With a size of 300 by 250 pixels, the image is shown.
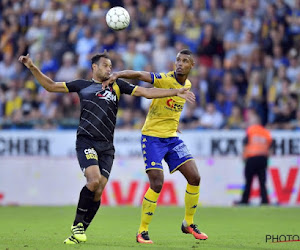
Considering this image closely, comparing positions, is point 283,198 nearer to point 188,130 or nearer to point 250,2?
point 188,130

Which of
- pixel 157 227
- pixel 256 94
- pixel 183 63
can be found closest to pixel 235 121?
pixel 256 94

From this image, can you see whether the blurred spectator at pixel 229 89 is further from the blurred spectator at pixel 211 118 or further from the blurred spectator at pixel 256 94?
the blurred spectator at pixel 211 118

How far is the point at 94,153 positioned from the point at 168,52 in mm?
10597

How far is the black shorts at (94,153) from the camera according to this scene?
928 cm

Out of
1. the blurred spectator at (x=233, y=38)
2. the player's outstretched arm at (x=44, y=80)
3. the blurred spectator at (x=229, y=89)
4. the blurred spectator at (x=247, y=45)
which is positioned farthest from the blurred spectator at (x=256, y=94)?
the player's outstretched arm at (x=44, y=80)

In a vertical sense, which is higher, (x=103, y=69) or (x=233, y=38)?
(x=233, y=38)

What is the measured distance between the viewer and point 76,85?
31.4ft

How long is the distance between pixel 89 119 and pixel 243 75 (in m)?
10.2

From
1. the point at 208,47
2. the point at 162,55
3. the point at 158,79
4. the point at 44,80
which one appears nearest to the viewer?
the point at 44,80

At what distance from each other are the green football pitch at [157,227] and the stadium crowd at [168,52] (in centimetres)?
293

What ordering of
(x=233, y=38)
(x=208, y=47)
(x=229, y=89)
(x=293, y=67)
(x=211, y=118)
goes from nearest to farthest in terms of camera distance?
(x=211, y=118) → (x=229, y=89) → (x=293, y=67) → (x=208, y=47) → (x=233, y=38)

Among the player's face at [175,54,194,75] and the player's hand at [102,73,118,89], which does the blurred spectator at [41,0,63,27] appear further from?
the player's hand at [102,73,118,89]

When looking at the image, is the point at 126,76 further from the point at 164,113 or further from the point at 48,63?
the point at 48,63

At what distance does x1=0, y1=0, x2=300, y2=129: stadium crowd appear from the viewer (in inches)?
723
